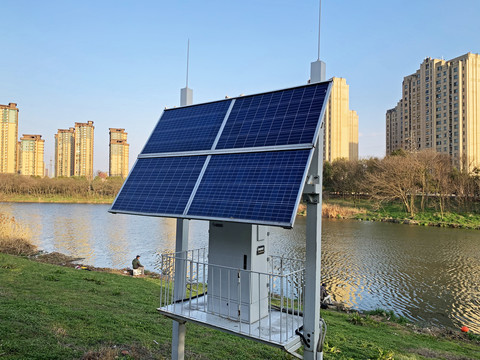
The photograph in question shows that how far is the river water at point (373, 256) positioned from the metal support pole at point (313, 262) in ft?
31.4

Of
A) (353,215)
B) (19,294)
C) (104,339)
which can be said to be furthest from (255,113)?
(353,215)

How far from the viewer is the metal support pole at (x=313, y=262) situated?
4.20 meters

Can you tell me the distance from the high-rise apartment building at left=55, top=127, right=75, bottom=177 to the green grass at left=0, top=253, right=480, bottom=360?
466ft

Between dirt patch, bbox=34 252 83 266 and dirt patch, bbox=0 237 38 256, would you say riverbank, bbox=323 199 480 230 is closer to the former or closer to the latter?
dirt patch, bbox=34 252 83 266

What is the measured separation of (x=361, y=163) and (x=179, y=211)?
Answer: 2327 inches

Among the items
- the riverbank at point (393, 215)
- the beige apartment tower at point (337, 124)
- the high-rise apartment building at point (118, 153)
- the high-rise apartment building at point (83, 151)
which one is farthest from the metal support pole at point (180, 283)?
the high-rise apartment building at point (118, 153)

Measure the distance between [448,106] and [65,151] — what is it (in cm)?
13612

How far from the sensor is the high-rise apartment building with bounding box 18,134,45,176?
124750mm

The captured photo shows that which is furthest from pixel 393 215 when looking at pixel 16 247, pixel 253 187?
pixel 253 187

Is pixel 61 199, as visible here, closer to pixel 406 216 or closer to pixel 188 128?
pixel 406 216

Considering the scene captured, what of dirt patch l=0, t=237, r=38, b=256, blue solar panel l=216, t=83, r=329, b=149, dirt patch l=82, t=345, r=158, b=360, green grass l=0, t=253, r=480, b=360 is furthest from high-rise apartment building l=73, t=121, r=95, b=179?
blue solar panel l=216, t=83, r=329, b=149

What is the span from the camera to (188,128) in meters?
5.93

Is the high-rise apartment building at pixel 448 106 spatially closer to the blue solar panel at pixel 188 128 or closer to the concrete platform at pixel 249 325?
the blue solar panel at pixel 188 128

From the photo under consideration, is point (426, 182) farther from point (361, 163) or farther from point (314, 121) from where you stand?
point (314, 121)
